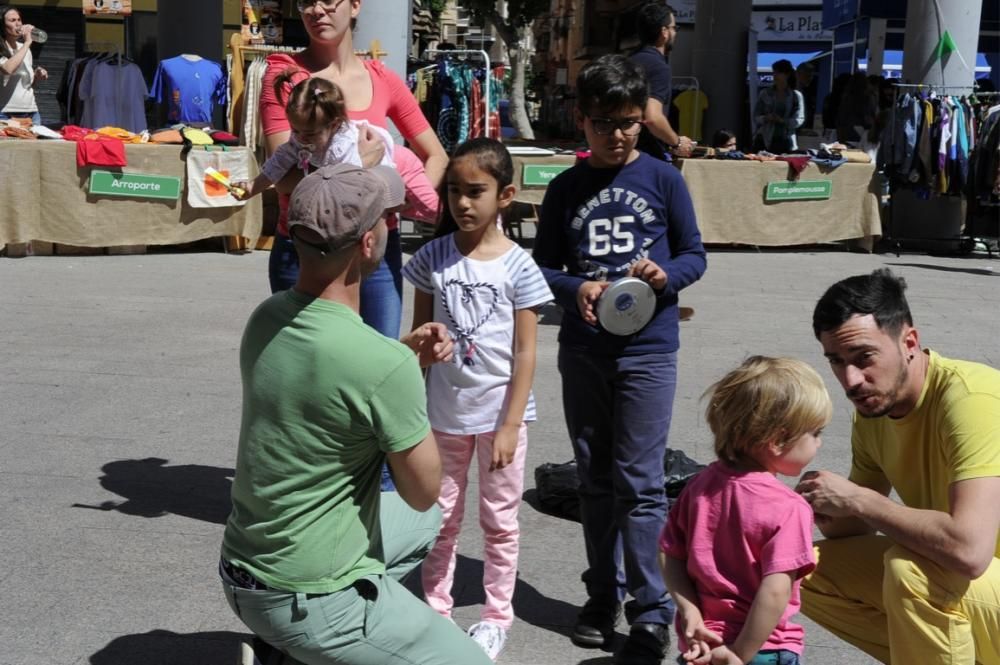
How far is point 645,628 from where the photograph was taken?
148 inches

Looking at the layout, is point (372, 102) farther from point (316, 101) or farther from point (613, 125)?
point (613, 125)

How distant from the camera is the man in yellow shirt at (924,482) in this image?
3.01 metres

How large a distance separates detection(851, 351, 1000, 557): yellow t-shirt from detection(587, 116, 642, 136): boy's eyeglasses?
3.51 feet

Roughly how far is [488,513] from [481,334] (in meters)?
0.54

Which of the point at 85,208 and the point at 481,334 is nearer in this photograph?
the point at 481,334

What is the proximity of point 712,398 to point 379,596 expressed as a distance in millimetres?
895

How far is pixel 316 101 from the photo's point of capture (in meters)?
4.05

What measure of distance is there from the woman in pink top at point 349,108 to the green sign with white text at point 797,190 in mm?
9081

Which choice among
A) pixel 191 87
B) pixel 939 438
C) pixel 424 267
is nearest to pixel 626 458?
pixel 424 267

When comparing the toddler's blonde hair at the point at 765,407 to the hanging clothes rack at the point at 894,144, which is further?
the hanging clothes rack at the point at 894,144

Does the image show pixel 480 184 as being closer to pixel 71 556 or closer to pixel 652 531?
pixel 652 531

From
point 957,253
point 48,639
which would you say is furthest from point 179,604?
point 957,253

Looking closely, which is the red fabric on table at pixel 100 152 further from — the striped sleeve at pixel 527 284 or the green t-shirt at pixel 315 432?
the green t-shirt at pixel 315 432

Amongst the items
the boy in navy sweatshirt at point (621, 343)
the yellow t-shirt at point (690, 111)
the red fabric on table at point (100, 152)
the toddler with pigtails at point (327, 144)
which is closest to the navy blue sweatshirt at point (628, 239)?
the boy in navy sweatshirt at point (621, 343)
